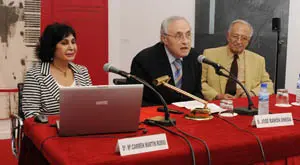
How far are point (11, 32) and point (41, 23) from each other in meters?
0.30

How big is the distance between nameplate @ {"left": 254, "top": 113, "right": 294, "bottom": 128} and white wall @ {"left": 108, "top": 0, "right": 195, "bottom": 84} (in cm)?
285

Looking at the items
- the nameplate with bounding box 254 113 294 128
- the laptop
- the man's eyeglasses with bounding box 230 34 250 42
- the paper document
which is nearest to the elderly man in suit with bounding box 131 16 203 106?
the paper document

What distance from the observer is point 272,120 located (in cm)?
198

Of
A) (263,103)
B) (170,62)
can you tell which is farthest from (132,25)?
(263,103)

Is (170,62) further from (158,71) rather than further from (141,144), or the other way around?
(141,144)

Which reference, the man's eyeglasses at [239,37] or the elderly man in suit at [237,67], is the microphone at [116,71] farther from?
the man's eyeglasses at [239,37]

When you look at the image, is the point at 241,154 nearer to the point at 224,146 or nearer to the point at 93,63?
the point at 224,146

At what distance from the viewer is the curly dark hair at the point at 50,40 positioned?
8.89 feet

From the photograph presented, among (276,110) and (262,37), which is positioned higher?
(262,37)

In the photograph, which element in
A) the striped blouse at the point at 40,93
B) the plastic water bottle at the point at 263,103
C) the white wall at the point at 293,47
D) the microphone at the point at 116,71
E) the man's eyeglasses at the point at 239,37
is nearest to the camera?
the microphone at the point at 116,71

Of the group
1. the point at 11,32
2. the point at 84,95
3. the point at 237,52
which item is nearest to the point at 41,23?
the point at 11,32

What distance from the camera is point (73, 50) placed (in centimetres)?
273

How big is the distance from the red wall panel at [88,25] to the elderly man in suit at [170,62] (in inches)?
63.4

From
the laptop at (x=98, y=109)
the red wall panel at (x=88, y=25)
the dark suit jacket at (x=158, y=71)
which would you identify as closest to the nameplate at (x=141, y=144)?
the laptop at (x=98, y=109)
